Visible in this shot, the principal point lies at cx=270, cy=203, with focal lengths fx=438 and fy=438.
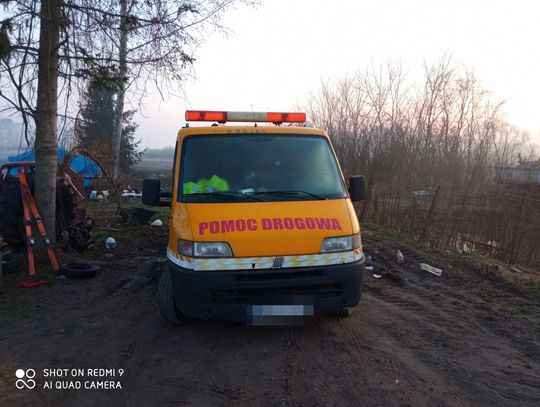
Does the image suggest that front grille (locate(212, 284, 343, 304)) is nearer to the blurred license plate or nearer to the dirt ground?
the blurred license plate

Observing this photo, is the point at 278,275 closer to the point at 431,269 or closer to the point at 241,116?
the point at 241,116

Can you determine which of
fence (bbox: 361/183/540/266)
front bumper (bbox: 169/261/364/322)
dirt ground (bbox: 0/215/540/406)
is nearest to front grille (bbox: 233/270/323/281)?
front bumper (bbox: 169/261/364/322)

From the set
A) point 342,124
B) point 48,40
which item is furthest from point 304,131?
point 342,124

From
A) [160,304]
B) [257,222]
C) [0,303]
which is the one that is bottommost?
[0,303]

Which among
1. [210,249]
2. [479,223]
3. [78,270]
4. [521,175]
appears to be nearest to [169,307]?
[210,249]

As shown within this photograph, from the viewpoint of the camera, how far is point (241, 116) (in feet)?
19.3

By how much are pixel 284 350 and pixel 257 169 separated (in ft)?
6.67

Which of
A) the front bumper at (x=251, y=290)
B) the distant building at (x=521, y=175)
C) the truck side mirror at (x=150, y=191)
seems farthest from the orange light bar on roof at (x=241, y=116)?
the distant building at (x=521, y=175)

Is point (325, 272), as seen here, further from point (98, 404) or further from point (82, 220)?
point (82, 220)

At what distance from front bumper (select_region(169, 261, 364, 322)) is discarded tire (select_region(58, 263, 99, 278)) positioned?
3.32m

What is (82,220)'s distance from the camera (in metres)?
8.55

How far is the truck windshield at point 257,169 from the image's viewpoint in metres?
4.90

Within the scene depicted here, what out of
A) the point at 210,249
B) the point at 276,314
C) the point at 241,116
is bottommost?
the point at 276,314

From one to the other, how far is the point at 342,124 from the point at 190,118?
718 inches
